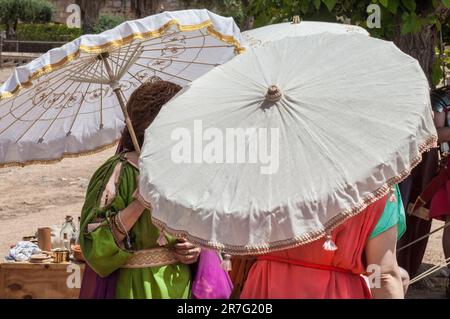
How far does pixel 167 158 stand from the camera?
99.6 inches

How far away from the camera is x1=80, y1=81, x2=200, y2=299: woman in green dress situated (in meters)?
3.14

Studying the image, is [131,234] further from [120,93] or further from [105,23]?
[105,23]

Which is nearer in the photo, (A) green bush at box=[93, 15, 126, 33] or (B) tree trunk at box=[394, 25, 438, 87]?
(B) tree trunk at box=[394, 25, 438, 87]

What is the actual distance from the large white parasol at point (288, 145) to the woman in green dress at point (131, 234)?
0.53 m

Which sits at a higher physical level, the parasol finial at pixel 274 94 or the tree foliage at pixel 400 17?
the parasol finial at pixel 274 94

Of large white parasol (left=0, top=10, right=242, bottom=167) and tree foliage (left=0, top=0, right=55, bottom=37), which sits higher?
large white parasol (left=0, top=10, right=242, bottom=167)

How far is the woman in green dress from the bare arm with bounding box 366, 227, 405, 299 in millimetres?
838

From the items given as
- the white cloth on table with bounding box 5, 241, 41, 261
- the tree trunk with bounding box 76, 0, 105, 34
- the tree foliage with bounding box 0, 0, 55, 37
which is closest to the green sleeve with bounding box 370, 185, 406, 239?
the white cloth on table with bounding box 5, 241, 41, 261

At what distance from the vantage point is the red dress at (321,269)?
2.54 meters

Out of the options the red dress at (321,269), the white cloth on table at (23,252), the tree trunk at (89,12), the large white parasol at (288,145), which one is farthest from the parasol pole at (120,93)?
the tree trunk at (89,12)

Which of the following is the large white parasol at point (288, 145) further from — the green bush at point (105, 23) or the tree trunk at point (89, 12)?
the green bush at point (105, 23)

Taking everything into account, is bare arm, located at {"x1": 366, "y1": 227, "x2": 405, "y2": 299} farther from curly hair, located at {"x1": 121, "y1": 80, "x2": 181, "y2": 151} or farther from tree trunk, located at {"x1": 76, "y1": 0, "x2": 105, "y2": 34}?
tree trunk, located at {"x1": 76, "y1": 0, "x2": 105, "y2": 34}
